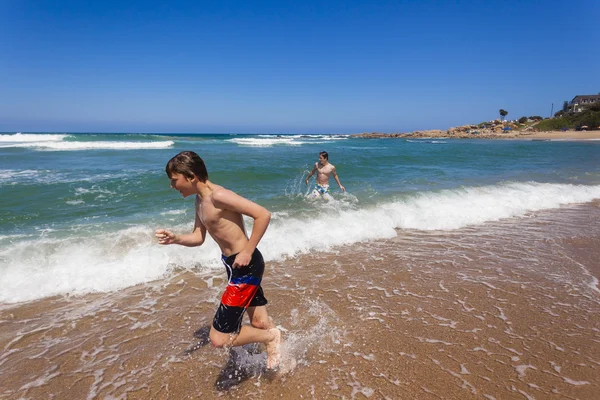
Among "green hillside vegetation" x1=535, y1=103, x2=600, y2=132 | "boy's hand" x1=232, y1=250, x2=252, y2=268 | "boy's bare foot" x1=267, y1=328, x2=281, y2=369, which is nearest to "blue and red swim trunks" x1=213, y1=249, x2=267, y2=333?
"boy's hand" x1=232, y1=250, x2=252, y2=268

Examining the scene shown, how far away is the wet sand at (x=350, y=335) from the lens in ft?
8.80

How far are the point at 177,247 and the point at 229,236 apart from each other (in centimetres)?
344

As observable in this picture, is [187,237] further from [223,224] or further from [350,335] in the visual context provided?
[350,335]

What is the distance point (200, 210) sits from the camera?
2.49m

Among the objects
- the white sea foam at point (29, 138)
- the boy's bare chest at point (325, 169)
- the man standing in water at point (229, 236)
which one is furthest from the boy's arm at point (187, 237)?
the white sea foam at point (29, 138)

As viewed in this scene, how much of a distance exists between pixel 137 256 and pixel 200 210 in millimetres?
3273

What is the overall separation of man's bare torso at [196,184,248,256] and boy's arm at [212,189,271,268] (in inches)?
2.4

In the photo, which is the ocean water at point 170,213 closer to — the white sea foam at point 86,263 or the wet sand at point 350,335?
the white sea foam at point 86,263

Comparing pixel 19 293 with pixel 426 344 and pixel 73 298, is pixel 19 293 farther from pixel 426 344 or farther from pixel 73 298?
pixel 426 344

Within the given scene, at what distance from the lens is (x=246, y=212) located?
2.33 meters

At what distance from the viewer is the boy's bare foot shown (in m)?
2.76

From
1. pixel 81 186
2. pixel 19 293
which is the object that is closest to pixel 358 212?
pixel 19 293

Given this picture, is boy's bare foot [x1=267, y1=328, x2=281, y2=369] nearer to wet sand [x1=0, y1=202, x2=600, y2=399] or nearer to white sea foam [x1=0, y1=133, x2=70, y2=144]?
wet sand [x1=0, y1=202, x2=600, y2=399]

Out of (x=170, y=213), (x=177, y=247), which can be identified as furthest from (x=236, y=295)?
(x=170, y=213)
